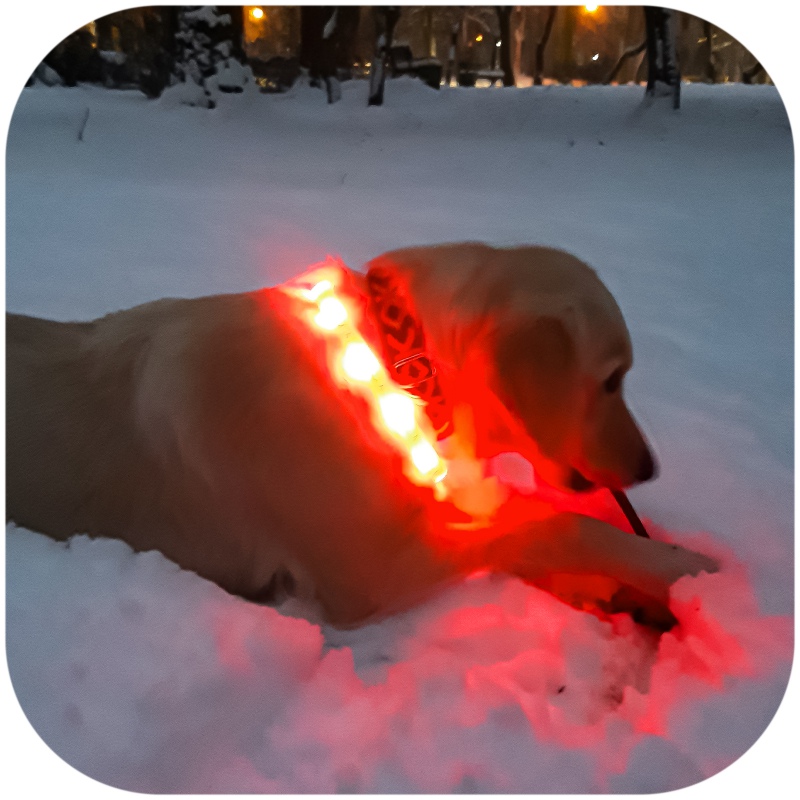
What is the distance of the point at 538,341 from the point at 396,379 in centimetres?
32

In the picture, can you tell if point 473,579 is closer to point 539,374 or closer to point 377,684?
point 377,684

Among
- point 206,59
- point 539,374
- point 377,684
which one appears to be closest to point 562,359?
point 539,374

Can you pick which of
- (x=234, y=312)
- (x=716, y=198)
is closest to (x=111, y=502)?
(x=234, y=312)

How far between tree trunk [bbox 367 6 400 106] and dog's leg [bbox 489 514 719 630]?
4.16 feet

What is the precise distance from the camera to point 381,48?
1543 mm

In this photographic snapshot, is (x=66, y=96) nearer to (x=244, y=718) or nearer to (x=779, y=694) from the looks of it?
(x=244, y=718)

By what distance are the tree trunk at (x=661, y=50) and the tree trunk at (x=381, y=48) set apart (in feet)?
2.09

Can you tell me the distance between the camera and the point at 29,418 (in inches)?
52.6

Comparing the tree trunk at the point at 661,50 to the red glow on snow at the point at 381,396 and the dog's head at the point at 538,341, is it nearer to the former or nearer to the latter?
the dog's head at the point at 538,341

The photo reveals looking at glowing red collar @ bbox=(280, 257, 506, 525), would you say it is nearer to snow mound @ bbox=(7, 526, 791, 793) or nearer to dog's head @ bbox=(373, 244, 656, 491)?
dog's head @ bbox=(373, 244, 656, 491)

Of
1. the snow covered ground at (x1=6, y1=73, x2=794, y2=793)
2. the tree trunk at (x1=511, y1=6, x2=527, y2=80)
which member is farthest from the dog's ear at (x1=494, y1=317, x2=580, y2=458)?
the tree trunk at (x1=511, y1=6, x2=527, y2=80)

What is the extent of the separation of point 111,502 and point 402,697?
2.53 ft

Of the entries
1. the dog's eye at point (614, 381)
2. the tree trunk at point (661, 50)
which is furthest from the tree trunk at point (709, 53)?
the dog's eye at point (614, 381)

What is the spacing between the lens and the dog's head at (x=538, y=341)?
1095 millimetres
